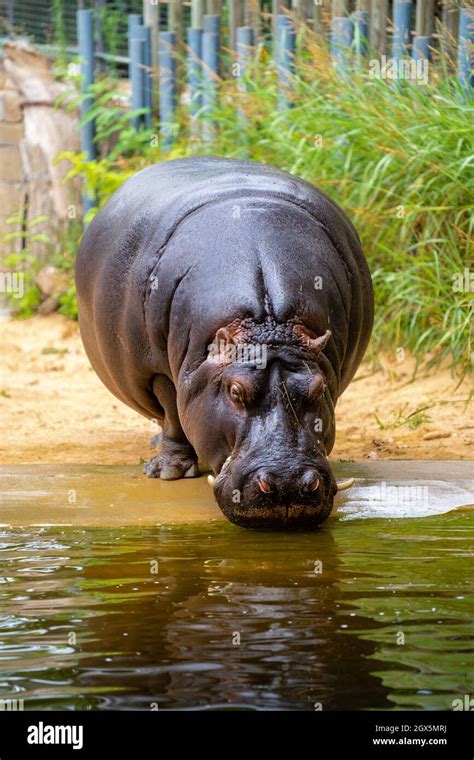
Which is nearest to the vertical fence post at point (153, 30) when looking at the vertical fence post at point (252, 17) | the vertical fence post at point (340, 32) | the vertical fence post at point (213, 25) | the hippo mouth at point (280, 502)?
the vertical fence post at point (213, 25)

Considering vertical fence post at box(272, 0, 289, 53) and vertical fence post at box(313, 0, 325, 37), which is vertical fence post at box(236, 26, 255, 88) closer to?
vertical fence post at box(272, 0, 289, 53)

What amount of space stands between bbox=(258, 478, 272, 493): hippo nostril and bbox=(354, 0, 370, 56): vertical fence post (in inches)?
218

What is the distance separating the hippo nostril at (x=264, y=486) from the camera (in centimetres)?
408

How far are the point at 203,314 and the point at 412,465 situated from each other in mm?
1401

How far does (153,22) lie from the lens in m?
11.7

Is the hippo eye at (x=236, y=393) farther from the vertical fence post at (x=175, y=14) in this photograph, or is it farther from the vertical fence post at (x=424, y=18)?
the vertical fence post at (x=175, y=14)

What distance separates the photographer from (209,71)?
32.7 ft

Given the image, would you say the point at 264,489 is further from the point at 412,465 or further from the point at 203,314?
the point at 412,465

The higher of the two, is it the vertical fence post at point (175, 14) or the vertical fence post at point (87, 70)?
the vertical fence post at point (175, 14)

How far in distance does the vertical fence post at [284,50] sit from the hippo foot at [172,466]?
175 inches

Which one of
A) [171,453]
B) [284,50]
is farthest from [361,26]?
[171,453]

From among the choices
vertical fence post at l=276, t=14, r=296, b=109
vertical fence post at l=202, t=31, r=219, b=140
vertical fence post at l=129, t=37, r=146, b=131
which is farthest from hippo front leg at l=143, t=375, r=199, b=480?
vertical fence post at l=129, t=37, r=146, b=131

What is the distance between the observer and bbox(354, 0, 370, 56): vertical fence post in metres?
8.98

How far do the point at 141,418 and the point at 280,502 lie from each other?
3516 mm
